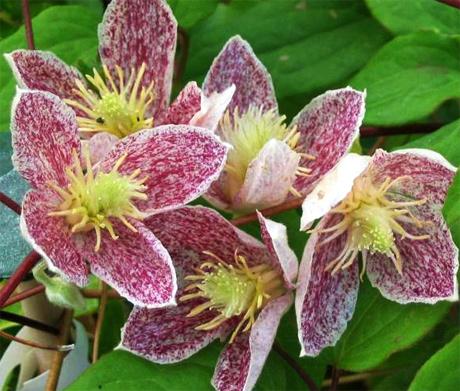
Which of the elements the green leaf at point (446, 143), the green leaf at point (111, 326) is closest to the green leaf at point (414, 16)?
the green leaf at point (446, 143)

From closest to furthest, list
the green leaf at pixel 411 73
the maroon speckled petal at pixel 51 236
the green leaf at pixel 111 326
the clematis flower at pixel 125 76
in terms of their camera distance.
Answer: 1. the maroon speckled petal at pixel 51 236
2. the clematis flower at pixel 125 76
3. the green leaf at pixel 411 73
4. the green leaf at pixel 111 326

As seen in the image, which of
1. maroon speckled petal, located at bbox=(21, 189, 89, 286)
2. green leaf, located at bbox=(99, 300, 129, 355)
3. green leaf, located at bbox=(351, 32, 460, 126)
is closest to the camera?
maroon speckled petal, located at bbox=(21, 189, 89, 286)

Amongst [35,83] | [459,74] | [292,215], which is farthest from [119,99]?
[459,74]

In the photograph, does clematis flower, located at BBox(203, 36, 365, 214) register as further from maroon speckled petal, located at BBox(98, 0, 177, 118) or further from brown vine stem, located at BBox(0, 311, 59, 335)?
brown vine stem, located at BBox(0, 311, 59, 335)

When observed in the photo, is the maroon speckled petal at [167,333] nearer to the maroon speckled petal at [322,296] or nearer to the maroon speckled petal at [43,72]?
the maroon speckled petal at [322,296]

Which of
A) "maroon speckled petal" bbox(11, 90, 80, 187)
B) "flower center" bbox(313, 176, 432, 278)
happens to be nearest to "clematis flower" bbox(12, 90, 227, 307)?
"maroon speckled petal" bbox(11, 90, 80, 187)
